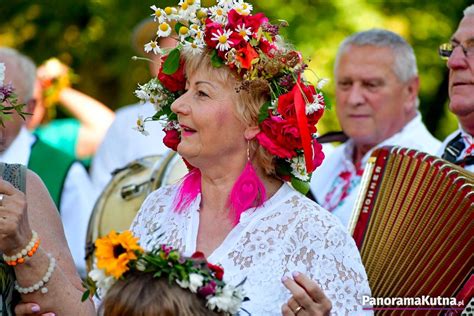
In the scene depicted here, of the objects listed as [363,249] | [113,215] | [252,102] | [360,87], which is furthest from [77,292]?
[360,87]

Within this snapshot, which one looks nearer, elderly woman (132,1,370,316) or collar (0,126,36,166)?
elderly woman (132,1,370,316)

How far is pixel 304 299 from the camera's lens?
385 centimetres

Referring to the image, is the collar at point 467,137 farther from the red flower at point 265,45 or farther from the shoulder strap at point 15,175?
the shoulder strap at point 15,175

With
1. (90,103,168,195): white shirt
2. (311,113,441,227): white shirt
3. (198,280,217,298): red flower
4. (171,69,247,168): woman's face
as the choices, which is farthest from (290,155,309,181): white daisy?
(90,103,168,195): white shirt

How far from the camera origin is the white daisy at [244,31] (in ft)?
14.1

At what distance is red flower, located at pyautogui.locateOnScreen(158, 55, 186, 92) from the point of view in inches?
176

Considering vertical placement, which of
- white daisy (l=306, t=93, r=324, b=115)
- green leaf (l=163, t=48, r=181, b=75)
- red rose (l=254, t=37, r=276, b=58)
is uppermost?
red rose (l=254, t=37, r=276, b=58)

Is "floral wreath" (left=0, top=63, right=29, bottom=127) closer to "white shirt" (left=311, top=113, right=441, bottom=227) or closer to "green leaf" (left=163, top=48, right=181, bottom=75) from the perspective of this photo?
"green leaf" (left=163, top=48, right=181, bottom=75)

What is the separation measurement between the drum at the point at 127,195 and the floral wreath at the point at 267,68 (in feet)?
5.82

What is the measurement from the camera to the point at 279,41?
14.6ft

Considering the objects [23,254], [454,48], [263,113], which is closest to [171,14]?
[263,113]

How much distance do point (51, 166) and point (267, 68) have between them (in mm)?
2910

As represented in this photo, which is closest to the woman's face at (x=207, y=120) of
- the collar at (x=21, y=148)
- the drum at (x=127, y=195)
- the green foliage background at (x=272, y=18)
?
the drum at (x=127, y=195)

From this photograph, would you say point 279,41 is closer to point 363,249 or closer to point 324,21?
point 363,249
